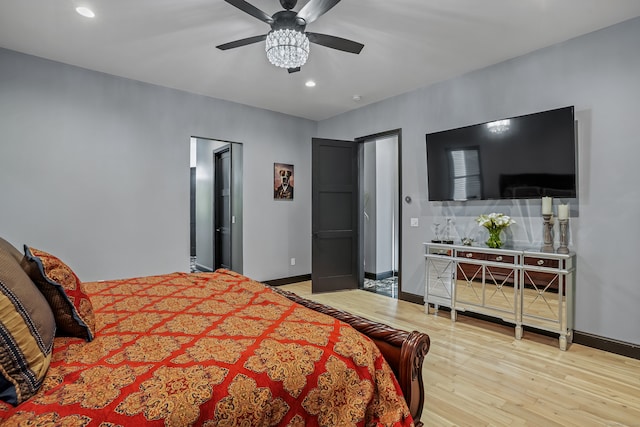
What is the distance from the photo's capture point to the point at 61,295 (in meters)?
1.39

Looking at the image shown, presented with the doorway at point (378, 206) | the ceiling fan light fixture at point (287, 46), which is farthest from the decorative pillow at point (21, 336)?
A: the doorway at point (378, 206)

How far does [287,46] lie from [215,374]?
80.3 inches

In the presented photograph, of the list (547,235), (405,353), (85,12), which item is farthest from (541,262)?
(85,12)

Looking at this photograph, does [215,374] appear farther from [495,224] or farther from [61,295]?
[495,224]

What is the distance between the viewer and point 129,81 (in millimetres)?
3980

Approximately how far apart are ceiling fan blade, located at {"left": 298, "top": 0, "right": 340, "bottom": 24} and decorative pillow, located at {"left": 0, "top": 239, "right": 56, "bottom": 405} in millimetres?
2061

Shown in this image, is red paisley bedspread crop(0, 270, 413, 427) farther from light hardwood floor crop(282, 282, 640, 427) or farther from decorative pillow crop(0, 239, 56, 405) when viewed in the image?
light hardwood floor crop(282, 282, 640, 427)

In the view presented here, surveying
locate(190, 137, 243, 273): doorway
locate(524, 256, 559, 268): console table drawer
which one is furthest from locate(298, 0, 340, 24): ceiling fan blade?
locate(190, 137, 243, 273): doorway

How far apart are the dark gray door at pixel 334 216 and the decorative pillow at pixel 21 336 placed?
377cm

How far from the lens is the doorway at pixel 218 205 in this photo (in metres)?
5.14

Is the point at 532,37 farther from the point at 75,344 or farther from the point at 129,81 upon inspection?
the point at 129,81

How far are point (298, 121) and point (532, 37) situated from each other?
139 inches

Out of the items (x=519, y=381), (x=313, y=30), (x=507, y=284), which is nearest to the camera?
(x=519, y=381)

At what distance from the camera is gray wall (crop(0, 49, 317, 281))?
335 centimetres
